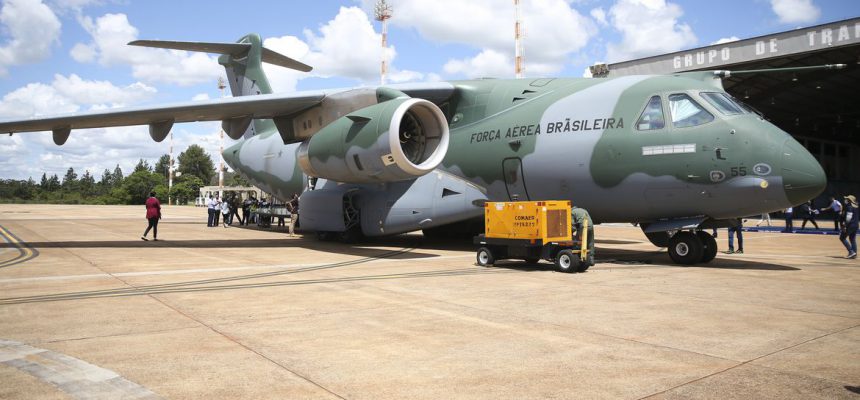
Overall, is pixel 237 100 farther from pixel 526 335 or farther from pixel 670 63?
pixel 670 63

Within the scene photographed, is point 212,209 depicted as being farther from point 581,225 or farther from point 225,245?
point 581,225

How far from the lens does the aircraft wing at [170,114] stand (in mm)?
12375

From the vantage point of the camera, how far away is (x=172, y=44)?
52.9ft

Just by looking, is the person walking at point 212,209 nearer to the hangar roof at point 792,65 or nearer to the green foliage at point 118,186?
the hangar roof at point 792,65

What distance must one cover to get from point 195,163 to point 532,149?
126 metres

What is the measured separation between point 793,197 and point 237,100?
34.0 feet

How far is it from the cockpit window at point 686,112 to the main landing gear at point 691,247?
2055 mm

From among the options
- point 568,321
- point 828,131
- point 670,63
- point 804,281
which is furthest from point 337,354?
point 828,131

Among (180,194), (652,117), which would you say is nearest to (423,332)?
(652,117)

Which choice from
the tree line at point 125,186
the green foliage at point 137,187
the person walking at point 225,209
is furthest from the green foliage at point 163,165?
the person walking at point 225,209

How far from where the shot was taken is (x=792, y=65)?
28.2 meters

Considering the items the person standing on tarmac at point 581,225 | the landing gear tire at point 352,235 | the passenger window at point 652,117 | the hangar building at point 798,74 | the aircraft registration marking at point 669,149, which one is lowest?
the landing gear tire at point 352,235

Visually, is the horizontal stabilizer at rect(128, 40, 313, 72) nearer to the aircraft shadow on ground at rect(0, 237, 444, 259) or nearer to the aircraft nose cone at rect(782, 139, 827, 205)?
the aircraft shadow on ground at rect(0, 237, 444, 259)

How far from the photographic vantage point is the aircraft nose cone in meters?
9.37
